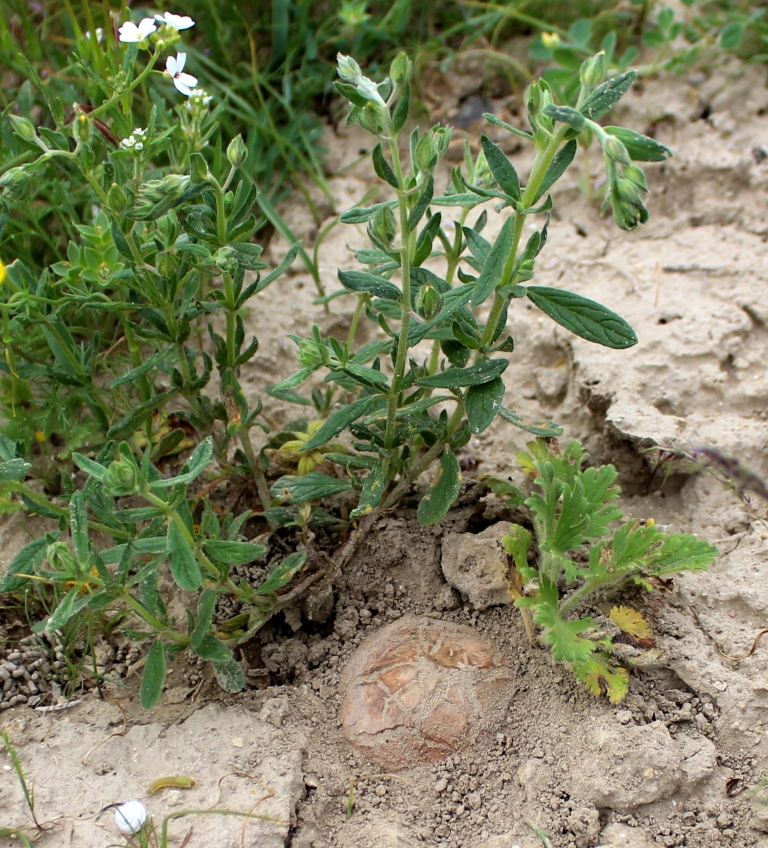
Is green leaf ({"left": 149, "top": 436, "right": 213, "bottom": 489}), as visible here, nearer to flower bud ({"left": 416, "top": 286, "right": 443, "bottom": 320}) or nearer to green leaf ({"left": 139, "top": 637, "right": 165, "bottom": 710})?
green leaf ({"left": 139, "top": 637, "right": 165, "bottom": 710})

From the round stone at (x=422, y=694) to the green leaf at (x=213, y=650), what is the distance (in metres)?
0.34

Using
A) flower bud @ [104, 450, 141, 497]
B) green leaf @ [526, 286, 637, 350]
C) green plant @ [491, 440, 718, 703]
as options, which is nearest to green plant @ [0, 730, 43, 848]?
flower bud @ [104, 450, 141, 497]

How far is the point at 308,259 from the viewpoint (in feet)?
10.1

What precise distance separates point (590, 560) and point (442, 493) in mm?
419

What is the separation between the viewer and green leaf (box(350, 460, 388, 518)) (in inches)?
86.8

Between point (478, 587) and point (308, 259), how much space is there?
1.38 metres

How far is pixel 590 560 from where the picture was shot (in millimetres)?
2109

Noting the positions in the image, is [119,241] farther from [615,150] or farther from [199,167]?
[615,150]

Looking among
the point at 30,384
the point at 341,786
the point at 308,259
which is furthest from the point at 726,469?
the point at 30,384

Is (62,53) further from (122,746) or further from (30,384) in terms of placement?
(122,746)

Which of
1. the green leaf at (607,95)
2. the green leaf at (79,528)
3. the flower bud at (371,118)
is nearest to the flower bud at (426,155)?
the flower bud at (371,118)

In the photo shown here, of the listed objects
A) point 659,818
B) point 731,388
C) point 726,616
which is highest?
point 731,388

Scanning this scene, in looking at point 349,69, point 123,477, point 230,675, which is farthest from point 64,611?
point 349,69

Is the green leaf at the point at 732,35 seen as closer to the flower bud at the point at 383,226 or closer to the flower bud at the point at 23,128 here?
the flower bud at the point at 383,226
